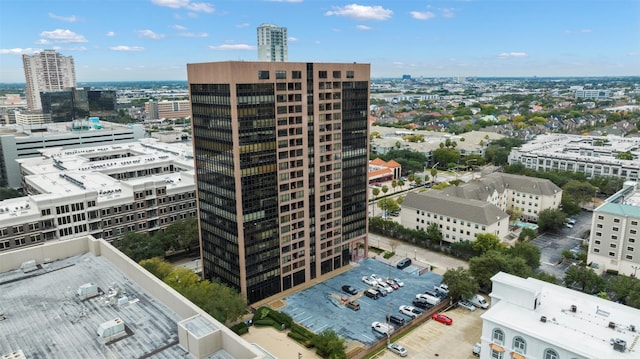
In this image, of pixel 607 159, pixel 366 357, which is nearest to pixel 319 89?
pixel 366 357

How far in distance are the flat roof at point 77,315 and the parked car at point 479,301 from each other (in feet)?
152

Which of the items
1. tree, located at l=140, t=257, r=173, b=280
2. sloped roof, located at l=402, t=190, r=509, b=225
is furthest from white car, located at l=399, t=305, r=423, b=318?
tree, located at l=140, t=257, r=173, b=280

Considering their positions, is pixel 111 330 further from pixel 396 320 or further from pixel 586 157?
pixel 586 157

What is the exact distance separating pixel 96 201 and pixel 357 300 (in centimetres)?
4867

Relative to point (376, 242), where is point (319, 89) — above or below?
above

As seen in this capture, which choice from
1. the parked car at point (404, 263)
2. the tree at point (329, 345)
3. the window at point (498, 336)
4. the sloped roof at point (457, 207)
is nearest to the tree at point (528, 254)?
the sloped roof at point (457, 207)

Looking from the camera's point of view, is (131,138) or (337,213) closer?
(337,213)

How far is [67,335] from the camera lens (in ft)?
107

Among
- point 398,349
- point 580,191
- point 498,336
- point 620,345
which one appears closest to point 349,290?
point 398,349

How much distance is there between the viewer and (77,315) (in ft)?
116

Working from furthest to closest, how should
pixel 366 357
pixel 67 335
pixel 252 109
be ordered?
pixel 252 109 → pixel 366 357 → pixel 67 335

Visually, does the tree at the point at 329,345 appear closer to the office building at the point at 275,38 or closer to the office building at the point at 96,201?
the office building at the point at 96,201

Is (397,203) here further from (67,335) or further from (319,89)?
(67,335)

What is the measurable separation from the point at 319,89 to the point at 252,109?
13.0m
